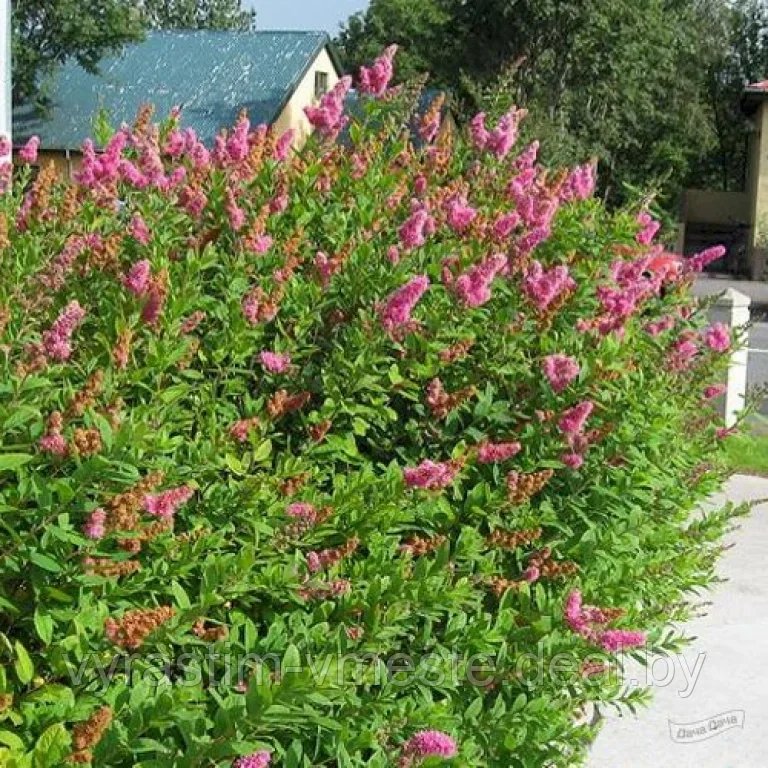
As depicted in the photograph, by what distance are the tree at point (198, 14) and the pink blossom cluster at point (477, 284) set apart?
2844 inches

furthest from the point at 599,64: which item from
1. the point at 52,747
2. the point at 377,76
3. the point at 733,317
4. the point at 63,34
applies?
the point at 52,747

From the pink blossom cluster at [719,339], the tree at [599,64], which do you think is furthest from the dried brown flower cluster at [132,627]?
the tree at [599,64]

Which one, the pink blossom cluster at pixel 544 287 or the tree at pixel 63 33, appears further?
the tree at pixel 63 33

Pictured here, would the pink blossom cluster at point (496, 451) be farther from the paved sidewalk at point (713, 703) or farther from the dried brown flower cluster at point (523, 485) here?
the paved sidewalk at point (713, 703)

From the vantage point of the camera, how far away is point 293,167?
138 inches

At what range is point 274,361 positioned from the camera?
271 centimetres

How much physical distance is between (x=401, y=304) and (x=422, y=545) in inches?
21.1

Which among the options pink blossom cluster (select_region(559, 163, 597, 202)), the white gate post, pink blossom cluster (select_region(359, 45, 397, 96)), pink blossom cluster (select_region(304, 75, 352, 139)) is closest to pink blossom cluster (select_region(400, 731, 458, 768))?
pink blossom cluster (select_region(304, 75, 352, 139))

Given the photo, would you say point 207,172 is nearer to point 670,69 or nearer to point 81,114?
point 81,114

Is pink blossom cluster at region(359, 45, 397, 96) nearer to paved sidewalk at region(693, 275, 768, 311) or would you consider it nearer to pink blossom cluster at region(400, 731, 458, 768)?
pink blossom cluster at region(400, 731, 458, 768)

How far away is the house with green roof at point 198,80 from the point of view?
123 feet

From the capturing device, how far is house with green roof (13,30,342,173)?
37344 millimetres

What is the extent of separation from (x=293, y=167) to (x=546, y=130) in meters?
26.8

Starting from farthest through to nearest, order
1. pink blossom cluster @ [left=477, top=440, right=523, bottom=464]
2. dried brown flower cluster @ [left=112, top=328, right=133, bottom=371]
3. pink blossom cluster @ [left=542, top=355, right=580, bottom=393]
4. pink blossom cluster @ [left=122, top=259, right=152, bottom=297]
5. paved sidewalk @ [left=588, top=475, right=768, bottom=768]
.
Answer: paved sidewalk @ [left=588, top=475, right=768, bottom=768] < pink blossom cluster @ [left=542, top=355, right=580, bottom=393] < pink blossom cluster @ [left=477, top=440, right=523, bottom=464] < pink blossom cluster @ [left=122, top=259, right=152, bottom=297] < dried brown flower cluster @ [left=112, top=328, right=133, bottom=371]
